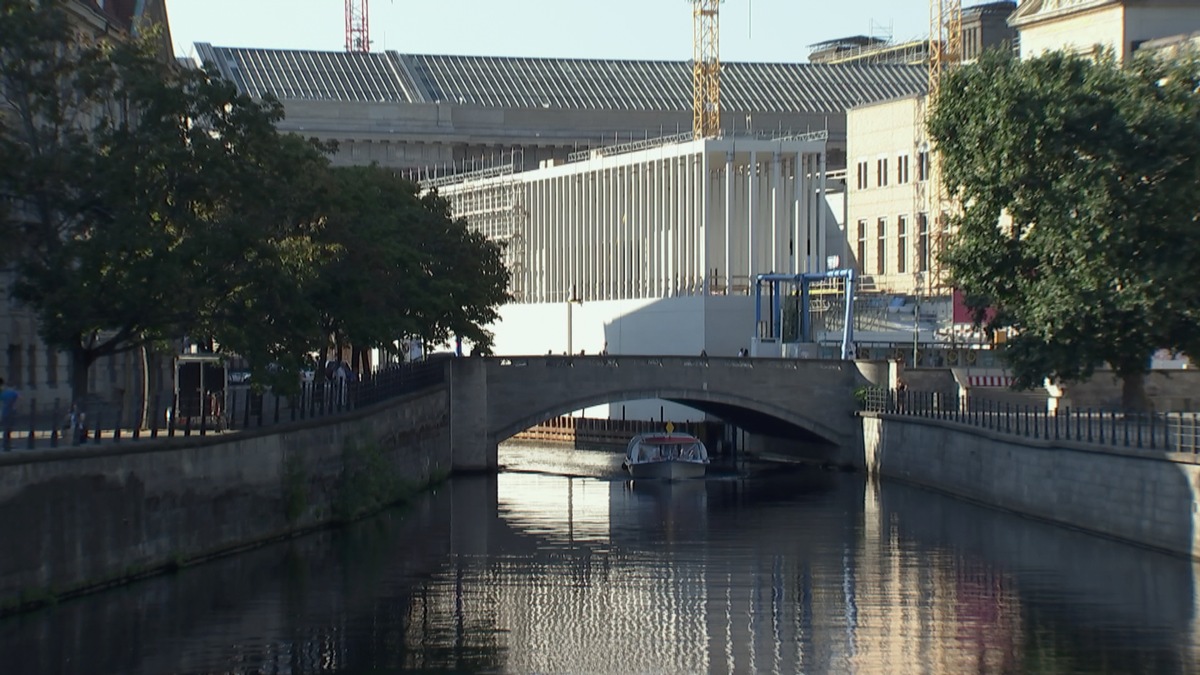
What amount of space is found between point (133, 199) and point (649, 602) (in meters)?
16.5

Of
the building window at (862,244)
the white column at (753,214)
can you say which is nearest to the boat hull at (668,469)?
the white column at (753,214)

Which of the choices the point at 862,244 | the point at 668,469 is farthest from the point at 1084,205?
the point at 862,244

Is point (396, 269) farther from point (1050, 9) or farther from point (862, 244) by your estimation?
point (862, 244)

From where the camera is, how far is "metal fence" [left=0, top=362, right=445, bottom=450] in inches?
1967

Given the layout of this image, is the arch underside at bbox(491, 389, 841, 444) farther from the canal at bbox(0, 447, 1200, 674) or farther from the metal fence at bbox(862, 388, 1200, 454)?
the canal at bbox(0, 447, 1200, 674)

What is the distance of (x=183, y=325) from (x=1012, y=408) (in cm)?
3678

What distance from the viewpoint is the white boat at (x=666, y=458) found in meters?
89.1

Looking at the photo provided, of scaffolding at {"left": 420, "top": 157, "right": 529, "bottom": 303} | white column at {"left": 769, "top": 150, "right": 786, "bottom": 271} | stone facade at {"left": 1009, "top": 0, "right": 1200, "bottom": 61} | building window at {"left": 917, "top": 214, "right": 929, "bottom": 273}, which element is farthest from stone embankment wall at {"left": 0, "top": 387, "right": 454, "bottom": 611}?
scaffolding at {"left": 420, "top": 157, "right": 529, "bottom": 303}

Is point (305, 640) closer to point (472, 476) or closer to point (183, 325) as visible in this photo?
point (183, 325)

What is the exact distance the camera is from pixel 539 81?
173m

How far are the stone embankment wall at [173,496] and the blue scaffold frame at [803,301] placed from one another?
34686mm

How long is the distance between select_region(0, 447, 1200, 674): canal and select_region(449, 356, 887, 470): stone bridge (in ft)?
57.9

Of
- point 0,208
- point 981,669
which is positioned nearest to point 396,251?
point 0,208

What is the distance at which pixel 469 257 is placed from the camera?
9444 cm
